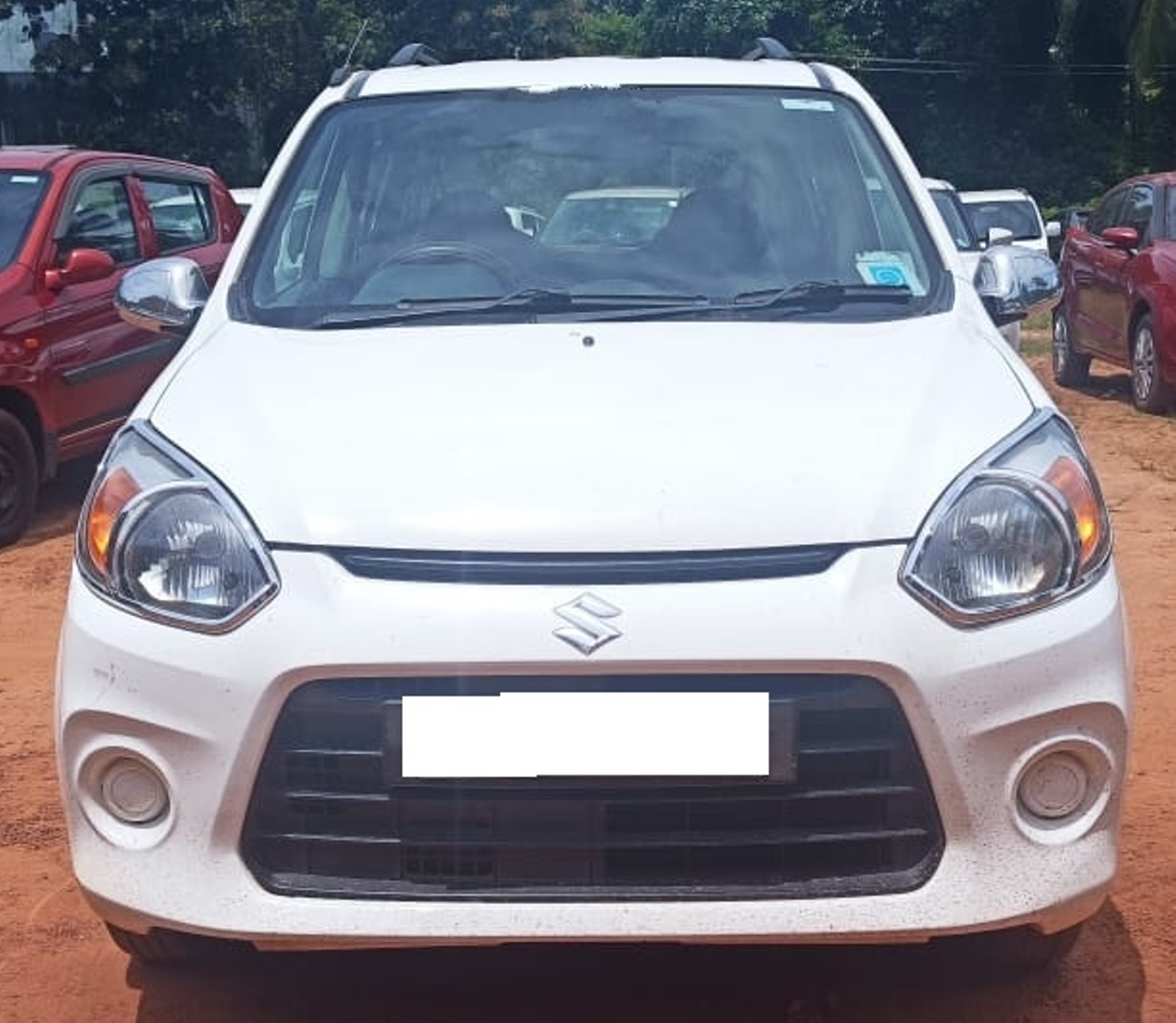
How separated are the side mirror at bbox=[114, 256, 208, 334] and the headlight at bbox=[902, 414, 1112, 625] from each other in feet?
6.27

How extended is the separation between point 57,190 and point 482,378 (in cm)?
558

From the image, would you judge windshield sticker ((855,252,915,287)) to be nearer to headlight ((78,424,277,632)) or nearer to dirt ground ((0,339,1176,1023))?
dirt ground ((0,339,1176,1023))

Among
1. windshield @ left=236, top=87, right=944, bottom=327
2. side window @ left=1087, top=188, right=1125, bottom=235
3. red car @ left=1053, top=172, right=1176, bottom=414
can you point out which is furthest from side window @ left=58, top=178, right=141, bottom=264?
side window @ left=1087, top=188, right=1125, bottom=235

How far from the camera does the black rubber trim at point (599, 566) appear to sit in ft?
8.87

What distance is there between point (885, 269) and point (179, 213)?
6.40m

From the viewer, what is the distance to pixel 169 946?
3.22 meters

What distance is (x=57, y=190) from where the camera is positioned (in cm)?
819

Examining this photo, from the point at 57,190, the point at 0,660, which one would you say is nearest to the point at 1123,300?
the point at 57,190

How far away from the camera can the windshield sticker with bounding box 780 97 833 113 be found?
423 cm

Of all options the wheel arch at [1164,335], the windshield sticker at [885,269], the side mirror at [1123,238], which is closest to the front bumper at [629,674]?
the windshield sticker at [885,269]

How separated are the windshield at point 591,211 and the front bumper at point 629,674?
103 cm

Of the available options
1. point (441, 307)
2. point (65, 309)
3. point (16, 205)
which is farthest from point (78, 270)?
point (441, 307)

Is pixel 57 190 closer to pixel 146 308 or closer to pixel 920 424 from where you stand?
pixel 146 308

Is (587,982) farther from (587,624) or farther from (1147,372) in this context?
(1147,372)
